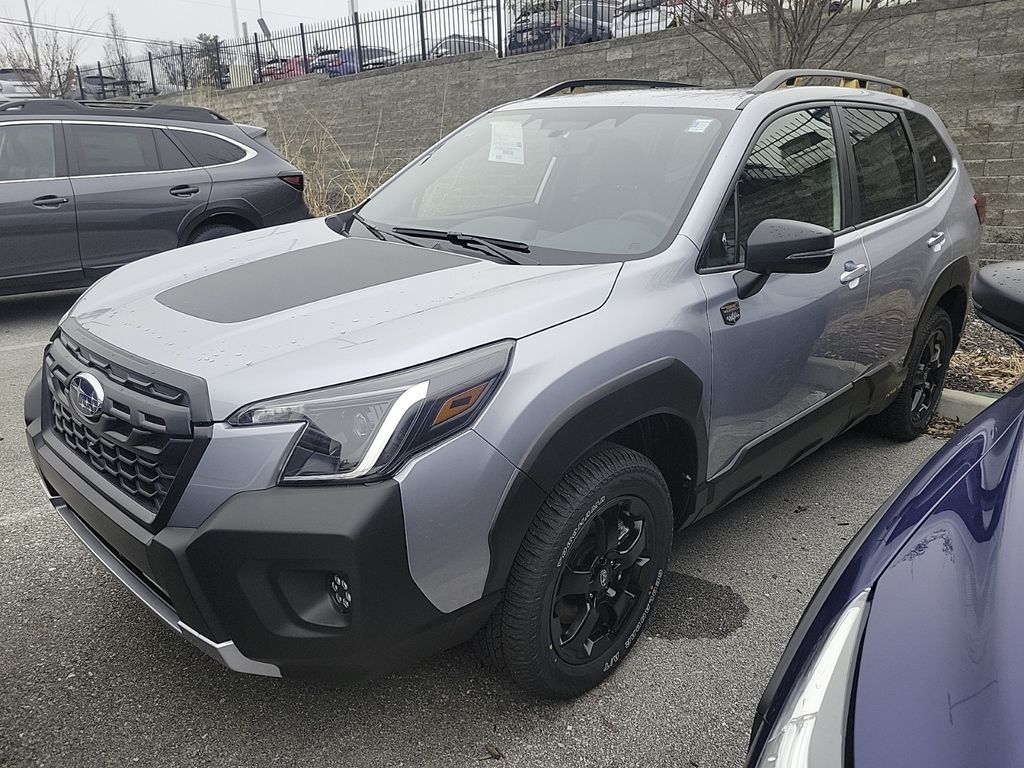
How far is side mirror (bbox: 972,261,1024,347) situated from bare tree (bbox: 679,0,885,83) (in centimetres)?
448

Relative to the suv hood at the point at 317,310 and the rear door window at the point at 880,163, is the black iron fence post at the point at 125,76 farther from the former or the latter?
the rear door window at the point at 880,163

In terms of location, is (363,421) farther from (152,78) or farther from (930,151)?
(152,78)

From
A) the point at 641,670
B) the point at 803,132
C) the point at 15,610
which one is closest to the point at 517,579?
the point at 641,670

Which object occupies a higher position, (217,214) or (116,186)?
(116,186)

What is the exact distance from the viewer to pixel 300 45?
16.2 m

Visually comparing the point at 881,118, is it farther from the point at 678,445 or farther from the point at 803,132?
the point at 678,445

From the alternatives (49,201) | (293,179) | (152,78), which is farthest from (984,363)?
(152,78)

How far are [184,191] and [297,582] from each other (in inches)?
232

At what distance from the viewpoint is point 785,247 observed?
248cm

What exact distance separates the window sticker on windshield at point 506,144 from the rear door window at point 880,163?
1.40 meters

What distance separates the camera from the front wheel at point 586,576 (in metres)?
2.07

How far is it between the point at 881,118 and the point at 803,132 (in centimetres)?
83

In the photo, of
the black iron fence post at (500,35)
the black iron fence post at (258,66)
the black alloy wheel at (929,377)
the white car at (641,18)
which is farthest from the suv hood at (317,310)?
the black iron fence post at (258,66)

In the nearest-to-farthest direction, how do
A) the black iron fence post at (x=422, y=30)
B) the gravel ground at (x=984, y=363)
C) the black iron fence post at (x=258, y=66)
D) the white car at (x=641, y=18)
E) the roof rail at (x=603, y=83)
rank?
the roof rail at (x=603, y=83), the gravel ground at (x=984, y=363), the white car at (x=641, y=18), the black iron fence post at (x=422, y=30), the black iron fence post at (x=258, y=66)
